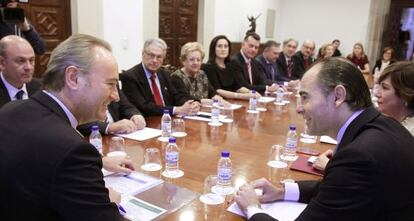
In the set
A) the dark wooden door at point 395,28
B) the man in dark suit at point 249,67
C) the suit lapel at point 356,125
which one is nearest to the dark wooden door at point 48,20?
the man in dark suit at point 249,67

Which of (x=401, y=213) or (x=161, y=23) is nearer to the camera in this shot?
(x=401, y=213)

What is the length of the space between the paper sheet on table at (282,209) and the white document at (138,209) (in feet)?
0.96

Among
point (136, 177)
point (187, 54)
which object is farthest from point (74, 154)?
point (187, 54)

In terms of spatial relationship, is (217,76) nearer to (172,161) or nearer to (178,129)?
(178,129)

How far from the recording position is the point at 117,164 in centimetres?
171

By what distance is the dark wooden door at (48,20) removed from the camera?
4512 mm

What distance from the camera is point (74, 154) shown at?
106cm

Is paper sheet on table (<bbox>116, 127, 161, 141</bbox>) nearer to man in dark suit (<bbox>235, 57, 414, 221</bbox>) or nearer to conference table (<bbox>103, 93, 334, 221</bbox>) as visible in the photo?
conference table (<bbox>103, 93, 334, 221</bbox>)

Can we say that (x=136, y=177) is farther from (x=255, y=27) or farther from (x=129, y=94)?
(x=255, y=27)

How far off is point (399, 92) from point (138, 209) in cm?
178

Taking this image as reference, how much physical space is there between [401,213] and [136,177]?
110cm

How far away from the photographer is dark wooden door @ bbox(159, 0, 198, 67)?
650 cm

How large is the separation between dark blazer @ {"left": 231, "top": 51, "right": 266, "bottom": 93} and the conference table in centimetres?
152

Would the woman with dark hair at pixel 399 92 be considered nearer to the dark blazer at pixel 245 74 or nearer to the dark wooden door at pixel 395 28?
the dark blazer at pixel 245 74
